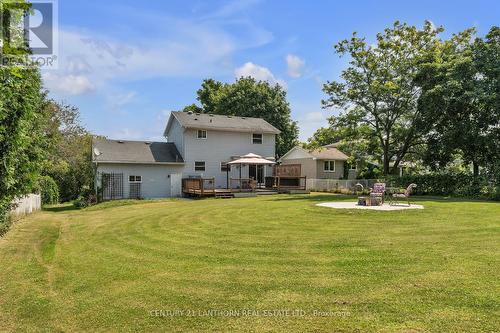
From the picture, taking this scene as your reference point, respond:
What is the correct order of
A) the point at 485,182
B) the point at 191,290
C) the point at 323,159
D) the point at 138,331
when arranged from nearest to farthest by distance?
the point at 138,331, the point at 191,290, the point at 485,182, the point at 323,159

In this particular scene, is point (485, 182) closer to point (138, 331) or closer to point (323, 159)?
point (323, 159)

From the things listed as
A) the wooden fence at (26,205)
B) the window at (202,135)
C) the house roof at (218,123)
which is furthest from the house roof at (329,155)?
the wooden fence at (26,205)

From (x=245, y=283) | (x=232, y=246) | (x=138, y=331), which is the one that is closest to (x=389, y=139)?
(x=232, y=246)

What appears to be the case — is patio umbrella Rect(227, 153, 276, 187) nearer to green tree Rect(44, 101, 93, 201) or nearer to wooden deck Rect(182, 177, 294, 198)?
wooden deck Rect(182, 177, 294, 198)

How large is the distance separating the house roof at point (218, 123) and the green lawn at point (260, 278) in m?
18.2

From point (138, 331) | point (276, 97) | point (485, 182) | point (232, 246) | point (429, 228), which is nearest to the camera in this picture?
point (138, 331)

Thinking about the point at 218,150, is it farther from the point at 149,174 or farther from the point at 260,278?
the point at 260,278

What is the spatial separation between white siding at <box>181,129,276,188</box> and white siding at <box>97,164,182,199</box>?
1474 mm

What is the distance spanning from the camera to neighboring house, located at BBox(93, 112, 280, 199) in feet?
83.1

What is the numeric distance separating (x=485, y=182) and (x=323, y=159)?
15.2 metres

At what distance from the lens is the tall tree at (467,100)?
21969mm

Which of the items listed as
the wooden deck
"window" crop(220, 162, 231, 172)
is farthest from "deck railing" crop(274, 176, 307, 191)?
"window" crop(220, 162, 231, 172)

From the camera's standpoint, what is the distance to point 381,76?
26906 millimetres

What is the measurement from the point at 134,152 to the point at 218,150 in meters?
6.29
